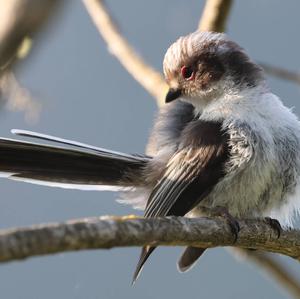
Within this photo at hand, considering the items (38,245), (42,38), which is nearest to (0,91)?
(42,38)

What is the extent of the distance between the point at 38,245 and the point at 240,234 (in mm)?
1372

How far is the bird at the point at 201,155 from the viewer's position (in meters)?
3.03

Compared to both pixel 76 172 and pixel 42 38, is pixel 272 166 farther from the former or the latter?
pixel 42 38

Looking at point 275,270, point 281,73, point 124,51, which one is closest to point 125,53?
point 124,51

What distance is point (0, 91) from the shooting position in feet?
9.00

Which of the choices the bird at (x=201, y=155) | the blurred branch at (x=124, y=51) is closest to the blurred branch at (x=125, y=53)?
the blurred branch at (x=124, y=51)

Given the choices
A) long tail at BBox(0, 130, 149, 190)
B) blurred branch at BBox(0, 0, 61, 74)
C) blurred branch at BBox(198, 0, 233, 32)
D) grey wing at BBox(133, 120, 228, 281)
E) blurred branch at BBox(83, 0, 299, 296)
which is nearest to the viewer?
blurred branch at BBox(0, 0, 61, 74)

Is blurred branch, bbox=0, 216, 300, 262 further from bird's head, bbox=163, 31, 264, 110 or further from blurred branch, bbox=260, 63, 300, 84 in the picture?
blurred branch, bbox=260, 63, 300, 84

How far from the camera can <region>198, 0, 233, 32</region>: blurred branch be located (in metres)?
3.64

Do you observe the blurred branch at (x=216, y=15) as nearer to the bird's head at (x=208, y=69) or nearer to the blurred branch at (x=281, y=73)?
the bird's head at (x=208, y=69)

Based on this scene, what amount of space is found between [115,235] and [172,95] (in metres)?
1.83

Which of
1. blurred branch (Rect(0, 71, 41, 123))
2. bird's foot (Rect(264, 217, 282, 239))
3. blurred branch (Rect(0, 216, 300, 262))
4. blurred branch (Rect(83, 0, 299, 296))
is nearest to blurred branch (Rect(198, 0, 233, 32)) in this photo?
blurred branch (Rect(83, 0, 299, 296))

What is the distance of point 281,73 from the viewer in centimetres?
410

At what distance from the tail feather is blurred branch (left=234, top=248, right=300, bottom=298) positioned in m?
0.86
